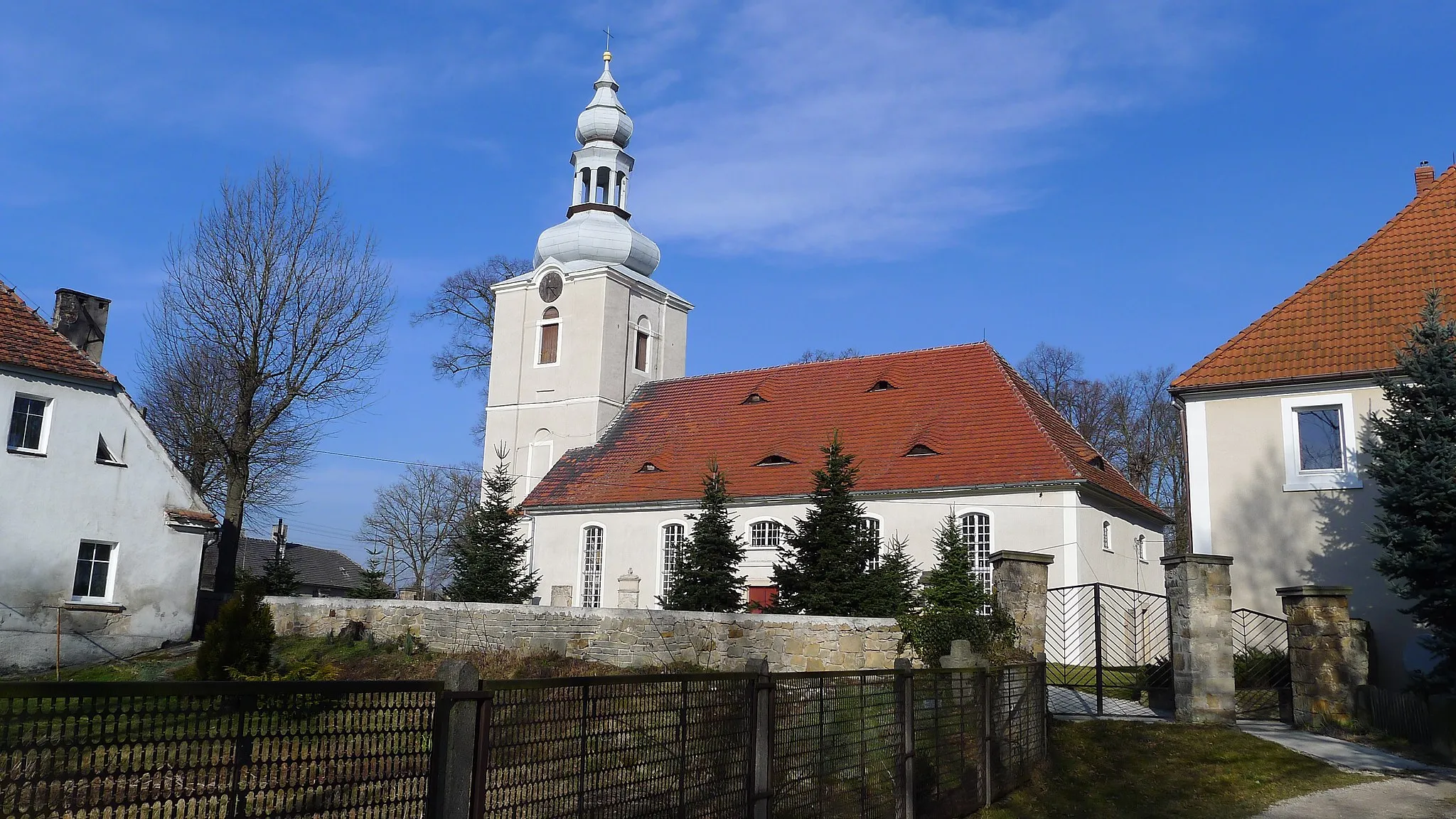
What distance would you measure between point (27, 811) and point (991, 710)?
24.7ft

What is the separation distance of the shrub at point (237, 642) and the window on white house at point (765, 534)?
1288cm

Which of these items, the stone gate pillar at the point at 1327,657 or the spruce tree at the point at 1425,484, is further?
the spruce tree at the point at 1425,484

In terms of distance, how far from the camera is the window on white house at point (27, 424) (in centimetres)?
1969

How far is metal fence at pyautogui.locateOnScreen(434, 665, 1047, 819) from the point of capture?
4.58m

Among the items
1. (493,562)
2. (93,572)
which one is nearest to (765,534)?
(493,562)

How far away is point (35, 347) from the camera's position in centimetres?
2042

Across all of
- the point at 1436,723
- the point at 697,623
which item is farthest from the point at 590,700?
the point at 697,623

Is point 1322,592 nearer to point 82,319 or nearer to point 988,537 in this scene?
point 988,537

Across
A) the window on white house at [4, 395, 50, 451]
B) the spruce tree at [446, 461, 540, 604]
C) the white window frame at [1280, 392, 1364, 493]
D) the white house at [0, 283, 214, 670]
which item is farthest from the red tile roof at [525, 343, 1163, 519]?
the window on white house at [4, 395, 50, 451]

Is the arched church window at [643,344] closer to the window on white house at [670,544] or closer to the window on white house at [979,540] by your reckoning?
the window on white house at [670,544]

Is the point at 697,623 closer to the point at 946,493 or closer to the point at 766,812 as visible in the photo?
the point at 946,493

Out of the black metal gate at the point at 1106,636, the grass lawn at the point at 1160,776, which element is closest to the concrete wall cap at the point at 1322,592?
the grass lawn at the point at 1160,776

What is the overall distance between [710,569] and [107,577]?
11.4 meters

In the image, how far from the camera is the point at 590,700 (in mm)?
5031
